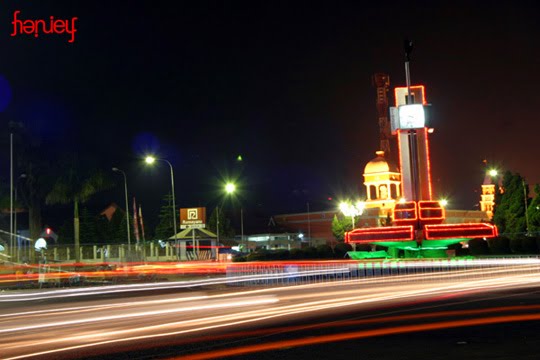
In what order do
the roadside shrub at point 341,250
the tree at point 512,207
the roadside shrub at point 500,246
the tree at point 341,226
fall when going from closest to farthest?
1. the roadside shrub at point 500,246
2. the roadside shrub at point 341,250
3. the tree at point 512,207
4. the tree at point 341,226

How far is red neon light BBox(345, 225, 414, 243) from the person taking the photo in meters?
48.0

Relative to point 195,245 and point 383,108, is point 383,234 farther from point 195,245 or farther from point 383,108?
point 383,108

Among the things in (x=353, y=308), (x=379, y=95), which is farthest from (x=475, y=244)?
(x=379, y=95)

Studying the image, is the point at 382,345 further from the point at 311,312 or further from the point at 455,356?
the point at 311,312

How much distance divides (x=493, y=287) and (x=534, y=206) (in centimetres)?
4596

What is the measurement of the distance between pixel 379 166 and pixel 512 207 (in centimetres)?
3633

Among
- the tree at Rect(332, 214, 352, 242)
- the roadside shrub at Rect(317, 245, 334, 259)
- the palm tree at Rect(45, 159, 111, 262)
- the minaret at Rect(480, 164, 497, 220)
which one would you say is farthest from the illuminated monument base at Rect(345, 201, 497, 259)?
the minaret at Rect(480, 164, 497, 220)

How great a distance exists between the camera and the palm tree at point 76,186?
160 ft

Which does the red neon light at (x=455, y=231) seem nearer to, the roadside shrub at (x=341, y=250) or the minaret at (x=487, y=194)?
the roadside shrub at (x=341, y=250)

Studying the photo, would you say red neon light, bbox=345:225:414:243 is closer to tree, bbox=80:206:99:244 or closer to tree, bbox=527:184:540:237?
tree, bbox=527:184:540:237

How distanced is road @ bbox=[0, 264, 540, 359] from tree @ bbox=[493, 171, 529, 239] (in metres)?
44.9

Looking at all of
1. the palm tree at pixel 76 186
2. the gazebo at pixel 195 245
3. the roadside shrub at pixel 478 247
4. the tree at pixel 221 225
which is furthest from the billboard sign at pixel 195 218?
the tree at pixel 221 225

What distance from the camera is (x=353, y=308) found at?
16516 mm

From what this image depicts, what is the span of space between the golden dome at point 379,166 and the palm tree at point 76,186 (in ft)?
190
